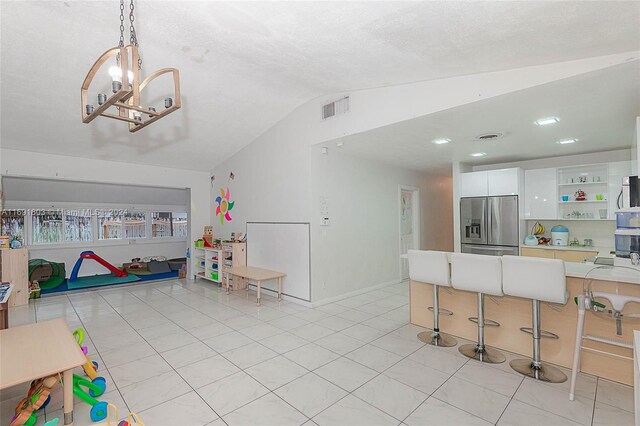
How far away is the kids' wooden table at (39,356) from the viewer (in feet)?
5.90

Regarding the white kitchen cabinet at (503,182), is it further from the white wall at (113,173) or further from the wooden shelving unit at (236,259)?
the white wall at (113,173)

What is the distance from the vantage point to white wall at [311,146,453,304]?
4.97 meters

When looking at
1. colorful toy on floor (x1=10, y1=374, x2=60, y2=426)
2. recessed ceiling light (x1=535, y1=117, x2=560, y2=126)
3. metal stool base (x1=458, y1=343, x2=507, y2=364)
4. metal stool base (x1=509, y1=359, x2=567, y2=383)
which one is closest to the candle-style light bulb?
colorful toy on floor (x1=10, y1=374, x2=60, y2=426)

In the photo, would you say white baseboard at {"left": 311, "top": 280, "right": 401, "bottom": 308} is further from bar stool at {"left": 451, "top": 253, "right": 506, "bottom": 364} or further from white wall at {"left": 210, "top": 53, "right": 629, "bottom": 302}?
bar stool at {"left": 451, "top": 253, "right": 506, "bottom": 364}

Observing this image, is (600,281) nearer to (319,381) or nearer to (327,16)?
(319,381)

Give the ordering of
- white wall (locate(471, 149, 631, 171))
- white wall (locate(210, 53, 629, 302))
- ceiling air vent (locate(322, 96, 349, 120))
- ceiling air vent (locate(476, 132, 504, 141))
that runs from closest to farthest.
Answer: white wall (locate(210, 53, 629, 302)) → ceiling air vent (locate(476, 132, 504, 141)) → ceiling air vent (locate(322, 96, 349, 120)) → white wall (locate(471, 149, 631, 171))

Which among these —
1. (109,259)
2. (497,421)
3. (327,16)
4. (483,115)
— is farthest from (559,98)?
(109,259)

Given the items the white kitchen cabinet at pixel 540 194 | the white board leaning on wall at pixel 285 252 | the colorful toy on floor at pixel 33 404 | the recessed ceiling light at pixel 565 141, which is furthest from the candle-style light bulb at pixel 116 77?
the white kitchen cabinet at pixel 540 194

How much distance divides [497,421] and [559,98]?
113 inches

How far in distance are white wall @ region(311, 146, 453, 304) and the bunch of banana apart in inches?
95.6

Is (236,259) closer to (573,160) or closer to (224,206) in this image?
(224,206)

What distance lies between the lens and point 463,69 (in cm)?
290

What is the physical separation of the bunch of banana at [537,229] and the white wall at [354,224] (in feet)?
7.97

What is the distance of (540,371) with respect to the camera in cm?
275
